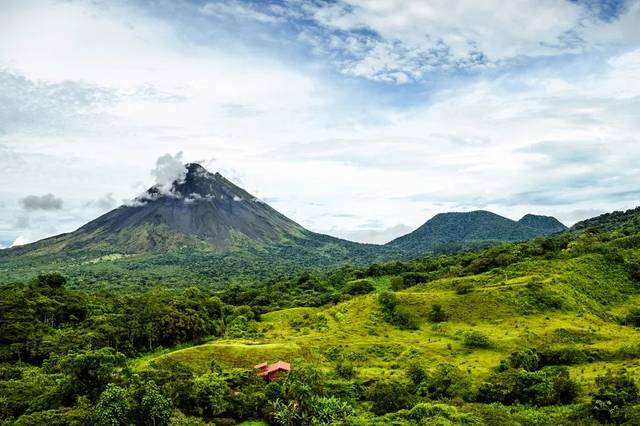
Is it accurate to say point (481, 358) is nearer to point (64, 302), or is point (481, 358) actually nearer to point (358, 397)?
point (358, 397)

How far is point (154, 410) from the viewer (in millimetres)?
36969

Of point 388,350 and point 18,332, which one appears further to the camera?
point 18,332

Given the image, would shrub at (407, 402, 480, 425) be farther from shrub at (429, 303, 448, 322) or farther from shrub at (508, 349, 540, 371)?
shrub at (429, 303, 448, 322)

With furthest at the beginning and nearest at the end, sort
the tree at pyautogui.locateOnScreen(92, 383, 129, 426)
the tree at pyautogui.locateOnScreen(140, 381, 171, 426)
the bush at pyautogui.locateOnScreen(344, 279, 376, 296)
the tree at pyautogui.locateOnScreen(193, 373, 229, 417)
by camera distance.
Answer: the bush at pyautogui.locateOnScreen(344, 279, 376, 296) < the tree at pyautogui.locateOnScreen(193, 373, 229, 417) < the tree at pyautogui.locateOnScreen(140, 381, 171, 426) < the tree at pyautogui.locateOnScreen(92, 383, 129, 426)

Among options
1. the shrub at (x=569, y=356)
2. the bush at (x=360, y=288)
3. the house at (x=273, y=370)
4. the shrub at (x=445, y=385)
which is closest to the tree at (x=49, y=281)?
the bush at (x=360, y=288)

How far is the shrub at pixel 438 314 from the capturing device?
232ft

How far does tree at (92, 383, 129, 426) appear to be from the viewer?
1404 inches

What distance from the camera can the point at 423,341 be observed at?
206ft

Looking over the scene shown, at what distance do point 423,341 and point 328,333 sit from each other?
1198 centimetres

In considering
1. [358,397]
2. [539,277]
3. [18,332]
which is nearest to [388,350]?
[358,397]

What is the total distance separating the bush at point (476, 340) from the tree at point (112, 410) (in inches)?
1518

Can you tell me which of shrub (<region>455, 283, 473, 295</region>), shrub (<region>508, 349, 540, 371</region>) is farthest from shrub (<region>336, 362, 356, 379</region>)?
shrub (<region>455, 283, 473, 295</region>)

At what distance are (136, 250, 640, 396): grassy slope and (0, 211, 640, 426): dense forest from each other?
26 centimetres

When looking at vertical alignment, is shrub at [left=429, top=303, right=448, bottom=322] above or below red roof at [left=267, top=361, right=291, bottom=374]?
above
